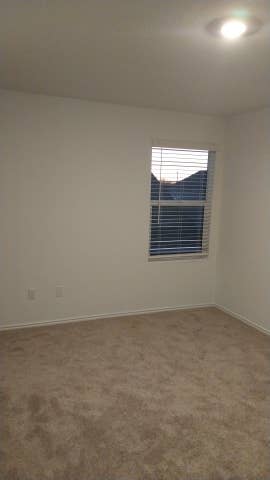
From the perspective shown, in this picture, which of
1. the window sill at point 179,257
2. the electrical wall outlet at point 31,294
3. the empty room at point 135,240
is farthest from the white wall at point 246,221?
the electrical wall outlet at point 31,294

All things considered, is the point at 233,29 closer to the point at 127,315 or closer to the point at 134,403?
the point at 134,403

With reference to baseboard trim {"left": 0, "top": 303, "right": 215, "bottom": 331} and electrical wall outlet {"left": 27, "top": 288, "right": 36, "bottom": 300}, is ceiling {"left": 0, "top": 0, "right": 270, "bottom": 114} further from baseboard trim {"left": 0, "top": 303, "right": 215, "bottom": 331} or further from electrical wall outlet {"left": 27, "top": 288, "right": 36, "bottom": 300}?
baseboard trim {"left": 0, "top": 303, "right": 215, "bottom": 331}

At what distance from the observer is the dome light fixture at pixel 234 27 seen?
5.89 feet

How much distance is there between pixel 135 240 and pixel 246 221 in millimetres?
1284

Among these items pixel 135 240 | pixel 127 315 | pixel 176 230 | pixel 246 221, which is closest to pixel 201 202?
pixel 176 230

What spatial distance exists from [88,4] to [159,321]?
127 inches

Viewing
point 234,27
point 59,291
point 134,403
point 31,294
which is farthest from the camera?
point 59,291

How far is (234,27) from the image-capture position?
1.85 metres

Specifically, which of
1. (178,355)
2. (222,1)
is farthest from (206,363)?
(222,1)

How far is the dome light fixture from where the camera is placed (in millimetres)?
1795

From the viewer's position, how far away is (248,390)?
277 centimetres

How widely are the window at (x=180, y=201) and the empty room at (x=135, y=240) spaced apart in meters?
0.02

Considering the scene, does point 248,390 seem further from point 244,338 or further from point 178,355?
point 244,338

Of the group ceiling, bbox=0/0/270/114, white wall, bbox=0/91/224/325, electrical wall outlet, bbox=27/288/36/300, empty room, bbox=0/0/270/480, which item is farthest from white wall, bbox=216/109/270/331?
electrical wall outlet, bbox=27/288/36/300
